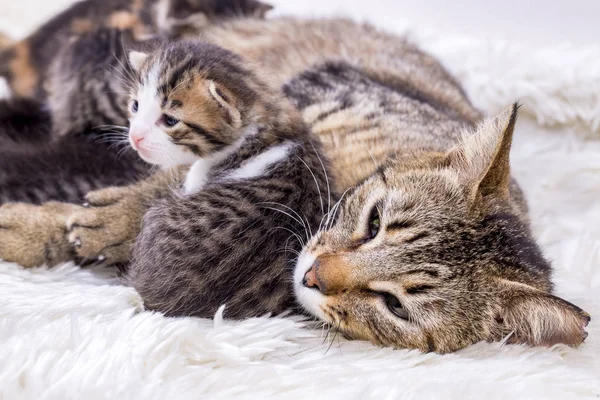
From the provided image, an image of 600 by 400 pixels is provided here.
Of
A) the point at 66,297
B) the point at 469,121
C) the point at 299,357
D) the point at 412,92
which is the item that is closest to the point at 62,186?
the point at 66,297

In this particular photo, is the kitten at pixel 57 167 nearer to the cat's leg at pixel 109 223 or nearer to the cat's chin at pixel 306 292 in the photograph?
the cat's leg at pixel 109 223

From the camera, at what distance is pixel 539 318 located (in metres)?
1.01

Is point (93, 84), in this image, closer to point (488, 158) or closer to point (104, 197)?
point (104, 197)

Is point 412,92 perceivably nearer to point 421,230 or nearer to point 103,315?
point 421,230

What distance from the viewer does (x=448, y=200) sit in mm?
1109

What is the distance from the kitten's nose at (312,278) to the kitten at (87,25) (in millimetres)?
1312

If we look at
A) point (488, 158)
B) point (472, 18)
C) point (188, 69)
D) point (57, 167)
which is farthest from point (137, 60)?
point (472, 18)

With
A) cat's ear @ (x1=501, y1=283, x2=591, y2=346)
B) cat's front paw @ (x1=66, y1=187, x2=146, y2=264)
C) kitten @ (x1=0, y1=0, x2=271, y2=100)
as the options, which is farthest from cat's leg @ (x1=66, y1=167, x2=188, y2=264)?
kitten @ (x1=0, y1=0, x2=271, y2=100)

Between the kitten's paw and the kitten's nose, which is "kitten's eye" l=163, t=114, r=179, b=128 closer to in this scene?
the kitten's paw

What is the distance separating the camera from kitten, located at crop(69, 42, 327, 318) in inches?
43.7

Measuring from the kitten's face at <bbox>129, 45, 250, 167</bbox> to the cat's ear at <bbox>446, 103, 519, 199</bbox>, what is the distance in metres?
0.45

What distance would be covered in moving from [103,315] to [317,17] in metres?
1.72

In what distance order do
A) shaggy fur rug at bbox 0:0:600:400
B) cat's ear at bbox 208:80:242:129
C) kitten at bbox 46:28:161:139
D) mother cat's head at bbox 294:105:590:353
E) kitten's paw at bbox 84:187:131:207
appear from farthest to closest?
kitten at bbox 46:28:161:139, kitten's paw at bbox 84:187:131:207, cat's ear at bbox 208:80:242:129, mother cat's head at bbox 294:105:590:353, shaggy fur rug at bbox 0:0:600:400

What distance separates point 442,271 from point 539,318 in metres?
0.17
